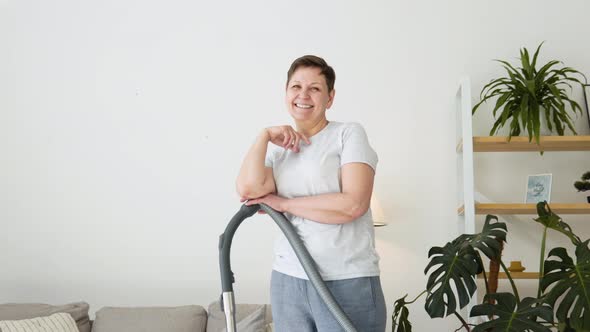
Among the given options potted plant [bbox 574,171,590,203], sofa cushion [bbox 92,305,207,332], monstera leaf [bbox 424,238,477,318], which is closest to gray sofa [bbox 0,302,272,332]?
sofa cushion [bbox 92,305,207,332]

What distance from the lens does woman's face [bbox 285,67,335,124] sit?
81.7 inches

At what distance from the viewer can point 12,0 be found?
448 cm

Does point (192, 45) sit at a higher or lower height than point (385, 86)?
higher


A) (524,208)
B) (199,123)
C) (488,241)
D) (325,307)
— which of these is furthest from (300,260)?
(199,123)

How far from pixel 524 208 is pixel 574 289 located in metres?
0.89

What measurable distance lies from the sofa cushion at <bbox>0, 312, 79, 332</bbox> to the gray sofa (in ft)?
0.32

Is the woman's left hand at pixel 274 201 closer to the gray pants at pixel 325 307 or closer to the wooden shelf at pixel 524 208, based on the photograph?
the gray pants at pixel 325 307

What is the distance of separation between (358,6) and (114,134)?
1531mm

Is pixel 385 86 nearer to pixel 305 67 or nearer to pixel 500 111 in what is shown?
pixel 500 111

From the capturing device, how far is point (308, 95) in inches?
81.9

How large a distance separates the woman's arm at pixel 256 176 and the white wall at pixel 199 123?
2.09 meters

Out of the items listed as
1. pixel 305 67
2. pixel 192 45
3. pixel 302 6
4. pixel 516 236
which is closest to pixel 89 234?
pixel 192 45

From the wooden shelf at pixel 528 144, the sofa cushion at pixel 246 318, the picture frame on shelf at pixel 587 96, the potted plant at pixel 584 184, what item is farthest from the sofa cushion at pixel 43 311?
the picture frame on shelf at pixel 587 96

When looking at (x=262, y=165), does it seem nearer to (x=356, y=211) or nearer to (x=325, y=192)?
(x=325, y=192)
